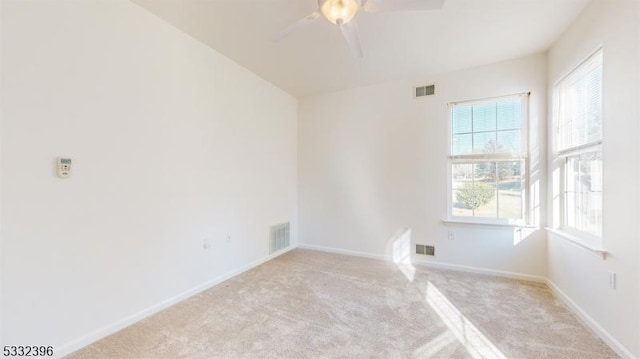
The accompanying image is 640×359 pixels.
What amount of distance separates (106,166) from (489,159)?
4.08 metres

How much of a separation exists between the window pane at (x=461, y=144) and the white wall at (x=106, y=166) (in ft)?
9.57

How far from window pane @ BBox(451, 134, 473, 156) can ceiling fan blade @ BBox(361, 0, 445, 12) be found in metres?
2.24

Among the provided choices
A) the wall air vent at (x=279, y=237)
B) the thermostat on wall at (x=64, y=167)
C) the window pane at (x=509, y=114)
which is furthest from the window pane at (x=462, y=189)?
the thermostat on wall at (x=64, y=167)

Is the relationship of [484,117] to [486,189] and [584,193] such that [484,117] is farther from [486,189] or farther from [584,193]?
[584,193]

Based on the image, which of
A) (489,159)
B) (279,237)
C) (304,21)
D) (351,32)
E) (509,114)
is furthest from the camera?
(279,237)

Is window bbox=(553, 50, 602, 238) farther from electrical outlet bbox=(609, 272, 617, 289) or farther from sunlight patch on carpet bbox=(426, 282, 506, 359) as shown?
sunlight patch on carpet bbox=(426, 282, 506, 359)

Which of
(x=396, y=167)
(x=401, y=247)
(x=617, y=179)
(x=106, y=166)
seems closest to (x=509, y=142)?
(x=396, y=167)

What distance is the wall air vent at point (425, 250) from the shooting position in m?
3.68

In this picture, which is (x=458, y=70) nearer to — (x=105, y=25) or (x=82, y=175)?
(x=105, y=25)

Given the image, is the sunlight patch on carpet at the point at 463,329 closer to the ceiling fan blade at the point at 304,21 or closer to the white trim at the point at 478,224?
the white trim at the point at 478,224

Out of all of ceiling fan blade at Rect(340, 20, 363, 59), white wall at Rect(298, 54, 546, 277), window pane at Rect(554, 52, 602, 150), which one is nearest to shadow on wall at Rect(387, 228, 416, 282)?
white wall at Rect(298, 54, 546, 277)

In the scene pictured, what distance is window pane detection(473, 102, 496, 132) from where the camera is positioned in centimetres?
339

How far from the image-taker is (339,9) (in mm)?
1648

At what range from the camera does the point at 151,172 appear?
2.41 meters
